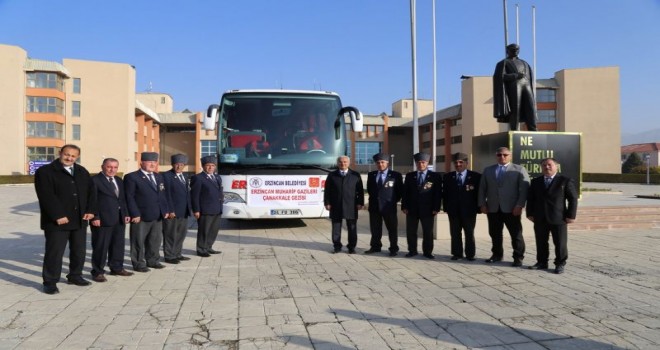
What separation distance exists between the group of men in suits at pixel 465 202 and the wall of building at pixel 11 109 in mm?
47685

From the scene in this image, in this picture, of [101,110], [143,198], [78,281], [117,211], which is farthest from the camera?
[101,110]

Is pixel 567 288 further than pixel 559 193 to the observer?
No

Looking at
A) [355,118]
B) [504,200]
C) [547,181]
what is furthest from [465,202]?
[355,118]

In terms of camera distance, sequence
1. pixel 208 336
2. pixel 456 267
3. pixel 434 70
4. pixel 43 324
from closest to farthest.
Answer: pixel 208 336
pixel 43 324
pixel 456 267
pixel 434 70

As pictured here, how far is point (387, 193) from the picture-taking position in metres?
7.55

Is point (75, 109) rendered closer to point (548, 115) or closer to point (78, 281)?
point (78, 281)

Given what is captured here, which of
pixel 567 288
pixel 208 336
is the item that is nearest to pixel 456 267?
pixel 567 288

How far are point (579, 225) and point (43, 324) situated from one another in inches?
Answer: 392

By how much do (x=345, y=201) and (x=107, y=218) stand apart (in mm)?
3631

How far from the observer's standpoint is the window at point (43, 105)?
45844 mm

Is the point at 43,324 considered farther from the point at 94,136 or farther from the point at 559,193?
the point at 94,136

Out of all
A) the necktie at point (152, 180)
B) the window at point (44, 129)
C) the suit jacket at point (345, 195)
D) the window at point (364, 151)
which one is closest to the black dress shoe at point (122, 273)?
the necktie at point (152, 180)

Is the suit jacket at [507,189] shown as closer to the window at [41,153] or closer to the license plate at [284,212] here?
the license plate at [284,212]

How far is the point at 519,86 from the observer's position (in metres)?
9.48
